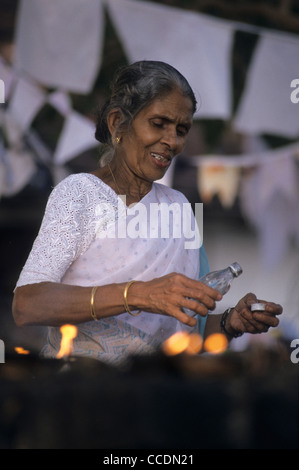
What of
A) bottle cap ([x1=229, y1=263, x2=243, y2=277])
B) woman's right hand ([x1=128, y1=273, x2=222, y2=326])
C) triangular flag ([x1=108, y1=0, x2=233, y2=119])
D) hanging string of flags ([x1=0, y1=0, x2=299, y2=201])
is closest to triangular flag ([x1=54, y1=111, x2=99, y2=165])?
hanging string of flags ([x1=0, y1=0, x2=299, y2=201])

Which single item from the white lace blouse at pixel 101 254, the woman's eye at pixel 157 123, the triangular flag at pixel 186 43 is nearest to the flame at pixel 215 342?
the white lace blouse at pixel 101 254

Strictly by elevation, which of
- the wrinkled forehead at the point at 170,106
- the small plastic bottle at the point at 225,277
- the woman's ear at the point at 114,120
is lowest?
the small plastic bottle at the point at 225,277

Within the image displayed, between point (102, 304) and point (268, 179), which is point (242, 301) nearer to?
point (102, 304)

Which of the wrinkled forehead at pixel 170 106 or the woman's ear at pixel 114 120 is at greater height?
the woman's ear at pixel 114 120

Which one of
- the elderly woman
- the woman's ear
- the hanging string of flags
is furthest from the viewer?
the hanging string of flags

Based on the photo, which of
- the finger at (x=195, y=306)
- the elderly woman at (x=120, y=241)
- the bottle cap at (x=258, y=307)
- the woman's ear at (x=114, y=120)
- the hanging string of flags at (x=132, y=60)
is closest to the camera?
the finger at (x=195, y=306)

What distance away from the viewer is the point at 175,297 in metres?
1.51

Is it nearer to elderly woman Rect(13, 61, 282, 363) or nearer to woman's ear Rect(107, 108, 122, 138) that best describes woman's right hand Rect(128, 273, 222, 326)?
elderly woman Rect(13, 61, 282, 363)

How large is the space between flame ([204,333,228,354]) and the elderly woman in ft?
0.08

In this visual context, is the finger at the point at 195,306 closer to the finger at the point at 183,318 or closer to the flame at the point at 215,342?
the finger at the point at 183,318

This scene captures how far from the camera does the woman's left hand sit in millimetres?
1753

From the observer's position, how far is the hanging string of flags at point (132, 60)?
319cm

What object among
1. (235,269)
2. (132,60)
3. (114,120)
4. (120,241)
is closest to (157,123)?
(114,120)

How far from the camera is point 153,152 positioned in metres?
1.80
